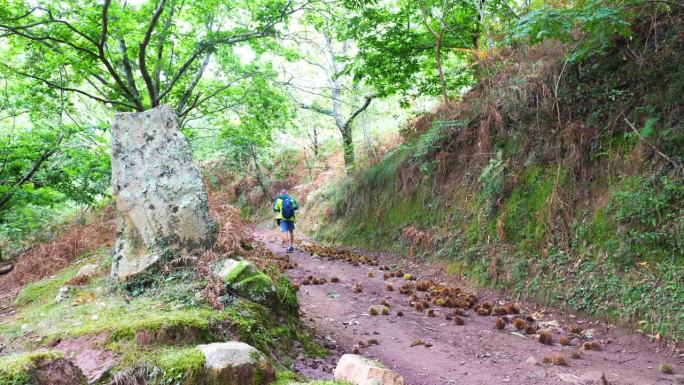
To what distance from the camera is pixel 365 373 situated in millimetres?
2934

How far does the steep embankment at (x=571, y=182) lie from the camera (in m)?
4.92

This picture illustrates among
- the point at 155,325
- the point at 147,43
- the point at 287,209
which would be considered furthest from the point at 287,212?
the point at 155,325

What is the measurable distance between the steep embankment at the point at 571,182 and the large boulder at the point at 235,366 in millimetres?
4321

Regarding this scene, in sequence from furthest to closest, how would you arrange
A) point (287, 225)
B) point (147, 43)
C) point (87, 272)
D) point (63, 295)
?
point (287, 225) → point (147, 43) → point (87, 272) → point (63, 295)

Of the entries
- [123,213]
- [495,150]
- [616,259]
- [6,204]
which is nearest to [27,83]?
[6,204]

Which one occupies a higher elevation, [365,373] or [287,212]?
[287,212]

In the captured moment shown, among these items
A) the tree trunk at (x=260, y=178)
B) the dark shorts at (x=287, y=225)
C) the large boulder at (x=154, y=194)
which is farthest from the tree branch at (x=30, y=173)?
the tree trunk at (x=260, y=178)

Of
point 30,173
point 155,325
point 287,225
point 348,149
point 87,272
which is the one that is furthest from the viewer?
point 348,149

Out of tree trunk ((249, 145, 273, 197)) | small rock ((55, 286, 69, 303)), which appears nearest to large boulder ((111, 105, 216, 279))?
small rock ((55, 286, 69, 303))

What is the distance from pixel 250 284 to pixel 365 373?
72.3 inches

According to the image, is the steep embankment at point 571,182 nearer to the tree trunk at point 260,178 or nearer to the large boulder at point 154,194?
the large boulder at point 154,194

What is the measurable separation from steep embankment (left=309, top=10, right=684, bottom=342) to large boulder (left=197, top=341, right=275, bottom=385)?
4.32 metres

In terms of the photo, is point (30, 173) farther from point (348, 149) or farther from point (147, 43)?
point (348, 149)

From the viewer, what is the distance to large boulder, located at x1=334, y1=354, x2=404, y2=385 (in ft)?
9.47
